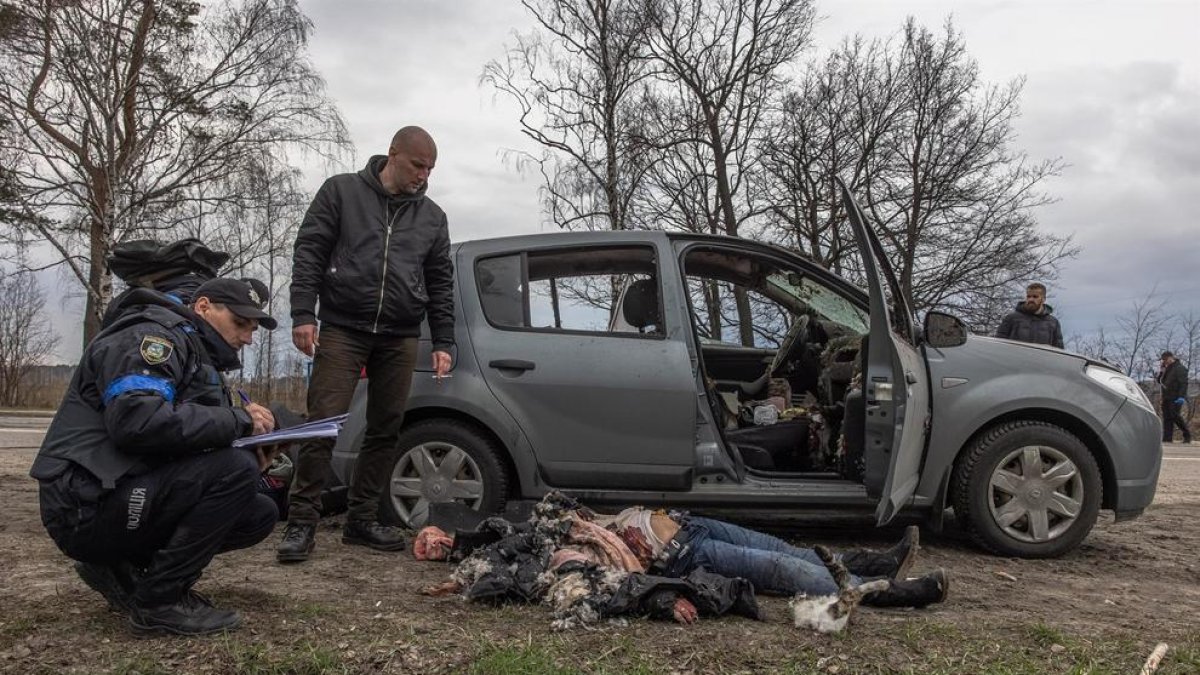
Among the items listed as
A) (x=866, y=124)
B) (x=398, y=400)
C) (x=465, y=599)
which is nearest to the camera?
(x=465, y=599)

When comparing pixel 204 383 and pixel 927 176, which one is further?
pixel 927 176

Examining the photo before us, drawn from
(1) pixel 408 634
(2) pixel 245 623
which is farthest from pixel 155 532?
(1) pixel 408 634

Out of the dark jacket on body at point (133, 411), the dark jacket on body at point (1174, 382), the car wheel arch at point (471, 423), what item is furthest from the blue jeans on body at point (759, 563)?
the dark jacket on body at point (1174, 382)

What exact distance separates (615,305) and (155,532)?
9.66 ft

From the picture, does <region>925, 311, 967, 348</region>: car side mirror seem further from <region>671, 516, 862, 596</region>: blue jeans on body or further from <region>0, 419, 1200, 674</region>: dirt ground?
<region>671, 516, 862, 596</region>: blue jeans on body

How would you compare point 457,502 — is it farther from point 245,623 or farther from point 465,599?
point 245,623

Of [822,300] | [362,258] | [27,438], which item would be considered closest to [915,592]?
[822,300]

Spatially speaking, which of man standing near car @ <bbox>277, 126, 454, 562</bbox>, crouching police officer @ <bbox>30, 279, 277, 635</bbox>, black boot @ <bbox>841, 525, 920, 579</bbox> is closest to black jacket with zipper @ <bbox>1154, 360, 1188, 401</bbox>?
black boot @ <bbox>841, 525, 920, 579</bbox>

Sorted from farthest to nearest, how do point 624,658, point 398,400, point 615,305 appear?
1. point 615,305
2. point 398,400
3. point 624,658

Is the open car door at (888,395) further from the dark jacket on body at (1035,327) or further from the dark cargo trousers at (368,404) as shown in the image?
the dark jacket on body at (1035,327)

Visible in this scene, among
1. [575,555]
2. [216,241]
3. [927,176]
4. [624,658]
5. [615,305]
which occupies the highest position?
[927,176]

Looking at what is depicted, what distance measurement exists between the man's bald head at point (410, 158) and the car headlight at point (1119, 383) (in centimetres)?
352

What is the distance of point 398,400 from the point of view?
4207 millimetres

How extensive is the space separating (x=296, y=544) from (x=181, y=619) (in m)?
1.12
